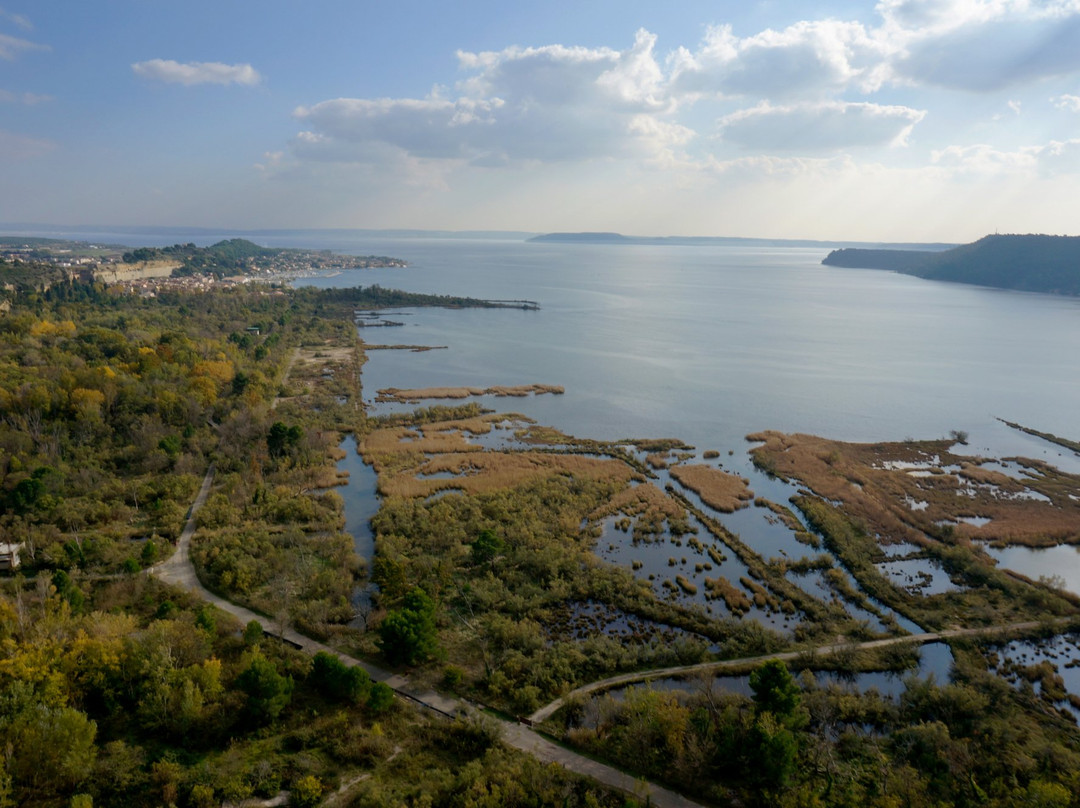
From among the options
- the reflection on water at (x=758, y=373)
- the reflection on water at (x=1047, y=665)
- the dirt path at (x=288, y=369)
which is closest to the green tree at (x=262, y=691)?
the reflection on water at (x=758, y=373)

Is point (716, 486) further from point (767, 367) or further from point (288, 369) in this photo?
point (288, 369)

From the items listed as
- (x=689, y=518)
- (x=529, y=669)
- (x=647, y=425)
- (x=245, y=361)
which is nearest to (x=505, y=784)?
(x=529, y=669)

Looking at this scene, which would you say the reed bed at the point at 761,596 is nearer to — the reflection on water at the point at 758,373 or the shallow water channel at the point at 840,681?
the reflection on water at the point at 758,373

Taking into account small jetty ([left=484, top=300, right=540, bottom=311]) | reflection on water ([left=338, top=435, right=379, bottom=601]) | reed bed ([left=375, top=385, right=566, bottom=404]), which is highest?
small jetty ([left=484, top=300, right=540, bottom=311])

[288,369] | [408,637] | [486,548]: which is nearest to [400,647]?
[408,637]

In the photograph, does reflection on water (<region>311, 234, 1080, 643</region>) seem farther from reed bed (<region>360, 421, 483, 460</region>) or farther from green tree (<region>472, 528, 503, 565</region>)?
green tree (<region>472, 528, 503, 565</region>)

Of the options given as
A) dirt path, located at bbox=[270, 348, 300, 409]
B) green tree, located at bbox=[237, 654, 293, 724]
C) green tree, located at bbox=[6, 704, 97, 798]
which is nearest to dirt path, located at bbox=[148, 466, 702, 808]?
green tree, located at bbox=[237, 654, 293, 724]
